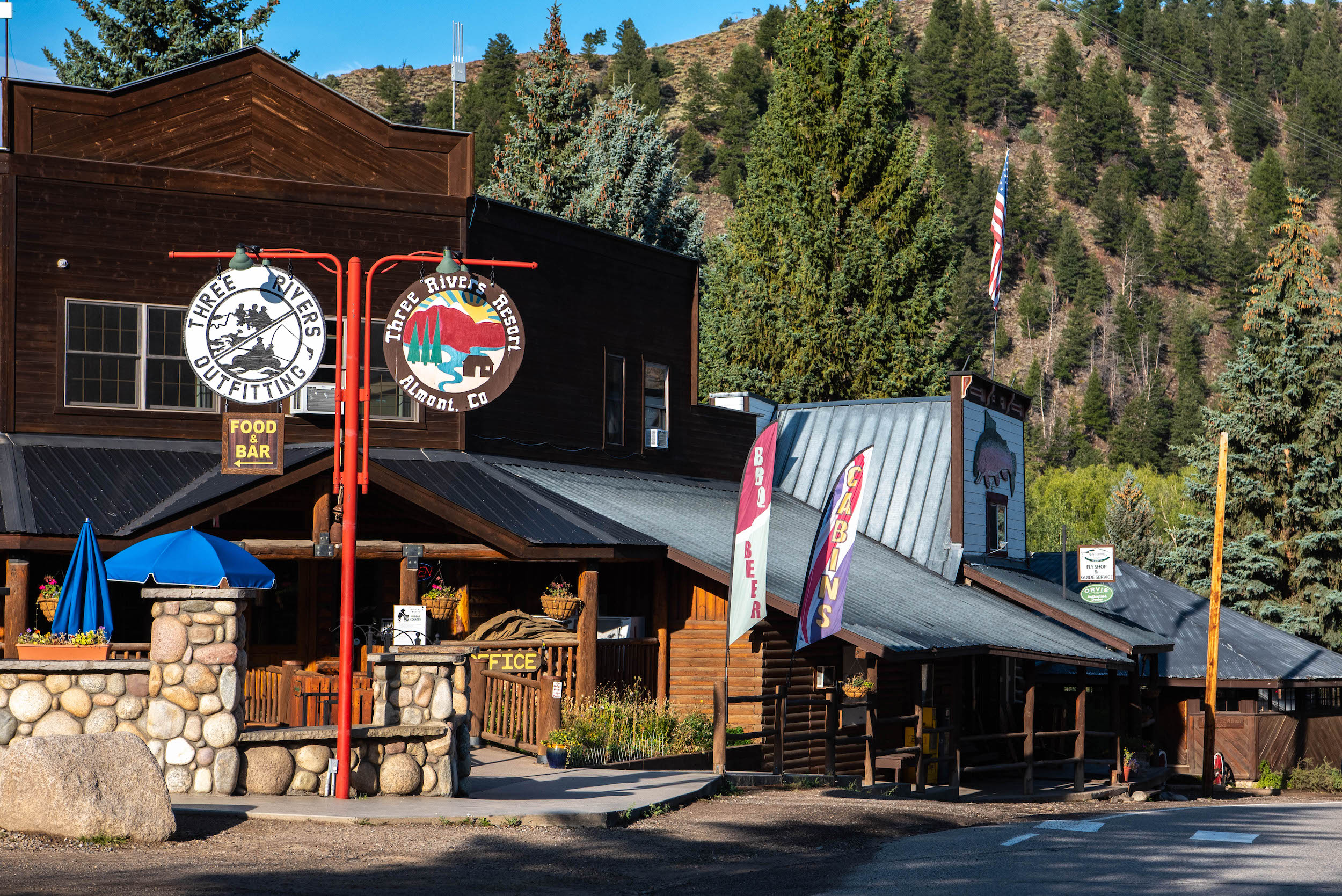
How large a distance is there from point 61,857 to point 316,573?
10826mm

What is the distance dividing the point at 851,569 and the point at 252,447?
10282 millimetres

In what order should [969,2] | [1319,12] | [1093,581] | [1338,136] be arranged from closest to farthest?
[1093,581] → [1338,136] → [969,2] → [1319,12]

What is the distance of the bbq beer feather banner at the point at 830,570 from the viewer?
17.2 meters

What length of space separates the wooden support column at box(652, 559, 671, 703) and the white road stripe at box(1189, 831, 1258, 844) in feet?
30.0

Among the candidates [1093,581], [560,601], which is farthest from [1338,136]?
[560,601]

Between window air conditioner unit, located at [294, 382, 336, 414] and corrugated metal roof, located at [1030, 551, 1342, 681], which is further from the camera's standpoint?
corrugated metal roof, located at [1030, 551, 1342, 681]

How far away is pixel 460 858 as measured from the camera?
35.6 feet

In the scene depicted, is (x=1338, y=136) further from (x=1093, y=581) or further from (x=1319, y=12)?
(x=1093, y=581)

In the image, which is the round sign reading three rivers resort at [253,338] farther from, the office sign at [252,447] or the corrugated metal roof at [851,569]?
the corrugated metal roof at [851,569]

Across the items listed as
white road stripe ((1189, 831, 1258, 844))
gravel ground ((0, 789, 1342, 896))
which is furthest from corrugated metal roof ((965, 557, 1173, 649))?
gravel ground ((0, 789, 1342, 896))

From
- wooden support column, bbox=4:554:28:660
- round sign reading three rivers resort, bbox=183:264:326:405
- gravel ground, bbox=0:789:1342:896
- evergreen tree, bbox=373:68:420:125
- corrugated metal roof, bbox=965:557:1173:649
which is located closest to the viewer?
gravel ground, bbox=0:789:1342:896

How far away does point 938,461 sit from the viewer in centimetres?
2814

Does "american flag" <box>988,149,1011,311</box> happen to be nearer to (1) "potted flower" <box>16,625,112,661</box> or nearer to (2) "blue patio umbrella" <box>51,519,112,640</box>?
(2) "blue patio umbrella" <box>51,519,112,640</box>

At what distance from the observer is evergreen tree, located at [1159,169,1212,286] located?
136m
